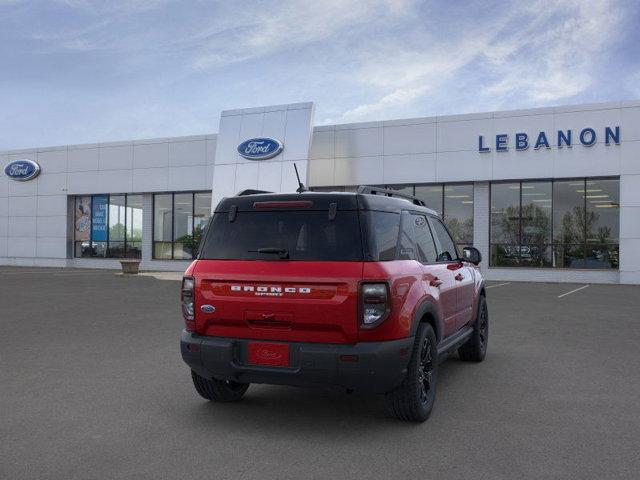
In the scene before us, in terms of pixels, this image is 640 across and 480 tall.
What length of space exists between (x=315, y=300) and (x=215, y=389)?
148cm

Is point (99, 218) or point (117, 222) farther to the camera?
point (99, 218)

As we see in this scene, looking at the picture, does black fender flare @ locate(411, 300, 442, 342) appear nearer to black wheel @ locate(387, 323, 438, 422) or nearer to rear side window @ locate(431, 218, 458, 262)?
black wheel @ locate(387, 323, 438, 422)

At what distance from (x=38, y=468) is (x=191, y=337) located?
1.43 m

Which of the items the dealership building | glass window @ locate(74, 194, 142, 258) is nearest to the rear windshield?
the dealership building

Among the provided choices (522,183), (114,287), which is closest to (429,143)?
(522,183)

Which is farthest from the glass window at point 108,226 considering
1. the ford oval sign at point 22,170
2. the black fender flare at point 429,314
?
the black fender flare at point 429,314

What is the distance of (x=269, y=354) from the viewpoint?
460cm

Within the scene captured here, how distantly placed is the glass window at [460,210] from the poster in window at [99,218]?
57.6 ft

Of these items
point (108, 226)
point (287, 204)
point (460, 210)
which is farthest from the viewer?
point (108, 226)

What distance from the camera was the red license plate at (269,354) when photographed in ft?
14.9

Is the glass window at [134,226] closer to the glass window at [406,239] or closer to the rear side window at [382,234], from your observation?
the glass window at [406,239]

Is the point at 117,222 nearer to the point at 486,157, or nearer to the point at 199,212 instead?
the point at 199,212

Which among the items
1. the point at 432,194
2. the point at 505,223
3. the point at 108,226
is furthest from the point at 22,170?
the point at 505,223

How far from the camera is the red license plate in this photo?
4550mm
